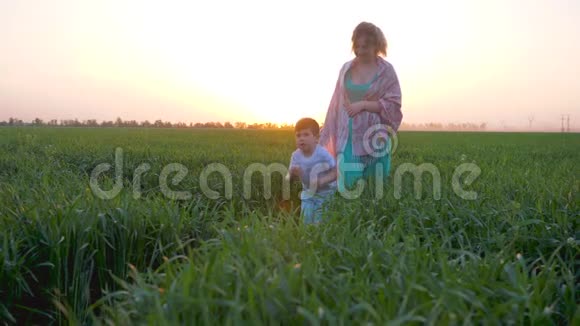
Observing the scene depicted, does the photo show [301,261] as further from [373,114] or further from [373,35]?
[373,35]

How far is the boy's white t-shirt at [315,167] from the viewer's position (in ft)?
15.6


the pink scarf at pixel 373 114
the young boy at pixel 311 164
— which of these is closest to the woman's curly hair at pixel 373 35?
the pink scarf at pixel 373 114

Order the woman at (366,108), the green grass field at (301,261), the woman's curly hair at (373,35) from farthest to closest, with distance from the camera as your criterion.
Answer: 1. the woman at (366,108)
2. the woman's curly hair at (373,35)
3. the green grass field at (301,261)

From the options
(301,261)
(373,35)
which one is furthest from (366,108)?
(301,261)

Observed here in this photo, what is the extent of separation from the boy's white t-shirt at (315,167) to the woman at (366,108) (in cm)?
17

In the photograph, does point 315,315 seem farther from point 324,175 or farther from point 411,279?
point 324,175

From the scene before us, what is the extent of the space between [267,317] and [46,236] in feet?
6.07

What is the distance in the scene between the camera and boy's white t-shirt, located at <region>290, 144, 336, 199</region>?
188 inches

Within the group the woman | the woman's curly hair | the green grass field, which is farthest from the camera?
the woman

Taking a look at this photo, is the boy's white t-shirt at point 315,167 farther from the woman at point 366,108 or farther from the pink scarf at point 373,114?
the pink scarf at point 373,114

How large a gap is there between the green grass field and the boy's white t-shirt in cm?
74

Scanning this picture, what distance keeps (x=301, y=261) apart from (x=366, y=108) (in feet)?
9.73

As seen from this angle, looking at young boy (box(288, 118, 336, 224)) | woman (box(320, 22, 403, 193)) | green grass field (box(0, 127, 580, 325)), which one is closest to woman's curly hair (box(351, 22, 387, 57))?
woman (box(320, 22, 403, 193))

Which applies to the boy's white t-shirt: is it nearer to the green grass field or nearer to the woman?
the woman
